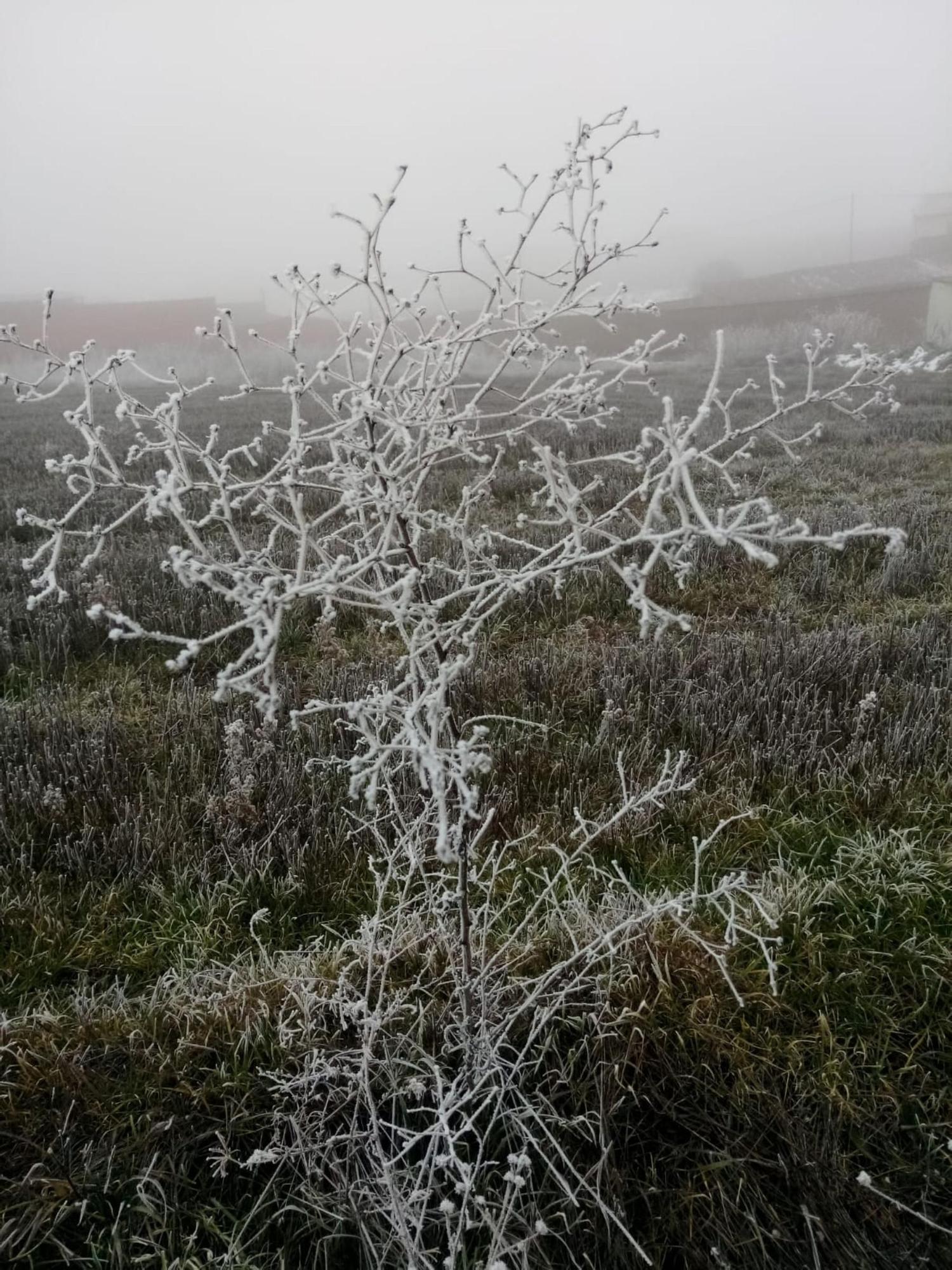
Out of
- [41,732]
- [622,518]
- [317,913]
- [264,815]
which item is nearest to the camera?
[317,913]

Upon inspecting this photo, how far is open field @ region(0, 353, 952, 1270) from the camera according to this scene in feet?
5.58

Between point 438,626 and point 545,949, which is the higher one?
point 438,626

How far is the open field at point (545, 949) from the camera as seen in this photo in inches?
67.0

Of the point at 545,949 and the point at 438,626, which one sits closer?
the point at 438,626

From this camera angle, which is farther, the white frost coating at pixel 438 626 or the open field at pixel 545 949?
the open field at pixel 545 949

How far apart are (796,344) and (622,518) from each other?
567 inches

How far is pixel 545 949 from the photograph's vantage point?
2236 mm

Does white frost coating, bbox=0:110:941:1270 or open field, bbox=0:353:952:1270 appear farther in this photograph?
open field, bbox=0:353:952:1270

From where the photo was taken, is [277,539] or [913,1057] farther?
[277,539]

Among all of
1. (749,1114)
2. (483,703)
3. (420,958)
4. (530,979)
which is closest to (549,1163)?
(530,979)

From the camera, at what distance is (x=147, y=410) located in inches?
59.0

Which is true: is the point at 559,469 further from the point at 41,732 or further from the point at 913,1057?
the point at 41,732

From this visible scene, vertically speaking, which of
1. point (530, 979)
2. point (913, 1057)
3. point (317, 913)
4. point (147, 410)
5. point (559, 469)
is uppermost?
point (147, 410)

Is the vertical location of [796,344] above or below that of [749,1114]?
above
